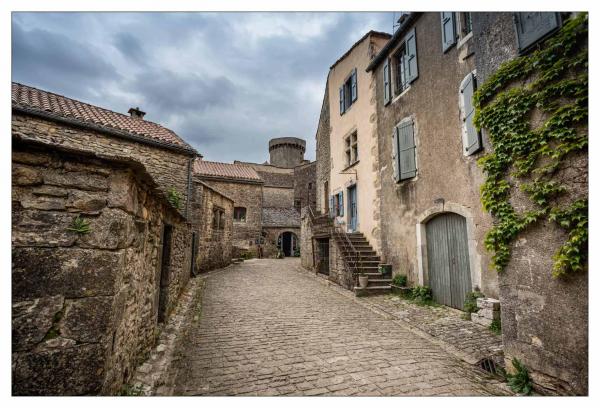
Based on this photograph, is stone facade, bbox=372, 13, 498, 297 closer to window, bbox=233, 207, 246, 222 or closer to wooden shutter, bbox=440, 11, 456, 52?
wooden shutter, bbox=440, 11, 456, 52

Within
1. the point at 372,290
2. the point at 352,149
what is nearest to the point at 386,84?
the point at 352,149

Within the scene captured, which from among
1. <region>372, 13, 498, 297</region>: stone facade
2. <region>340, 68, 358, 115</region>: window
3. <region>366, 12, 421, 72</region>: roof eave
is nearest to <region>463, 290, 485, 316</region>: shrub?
<region>372, 13, 498, 297</region>: stone facade

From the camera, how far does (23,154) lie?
2186mm

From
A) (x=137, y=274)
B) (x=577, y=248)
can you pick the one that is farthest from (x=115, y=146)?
(x=577, y=248)

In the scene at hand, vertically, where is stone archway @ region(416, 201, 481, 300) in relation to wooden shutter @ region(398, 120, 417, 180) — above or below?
below

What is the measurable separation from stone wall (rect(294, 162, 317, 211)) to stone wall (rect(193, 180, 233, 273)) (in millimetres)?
14650

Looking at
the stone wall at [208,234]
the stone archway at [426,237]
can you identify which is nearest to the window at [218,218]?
the stone wall at [208,234]

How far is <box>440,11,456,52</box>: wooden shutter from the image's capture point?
677 cm

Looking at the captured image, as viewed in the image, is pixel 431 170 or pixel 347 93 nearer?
pixel 431 170

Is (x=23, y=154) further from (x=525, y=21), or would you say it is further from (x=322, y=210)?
(x=322, y=210)

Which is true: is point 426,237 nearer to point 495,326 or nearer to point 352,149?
point 495,326

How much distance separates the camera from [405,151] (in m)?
8.33

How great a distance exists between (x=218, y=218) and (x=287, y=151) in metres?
25.0

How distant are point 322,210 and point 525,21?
12112 millimetres
